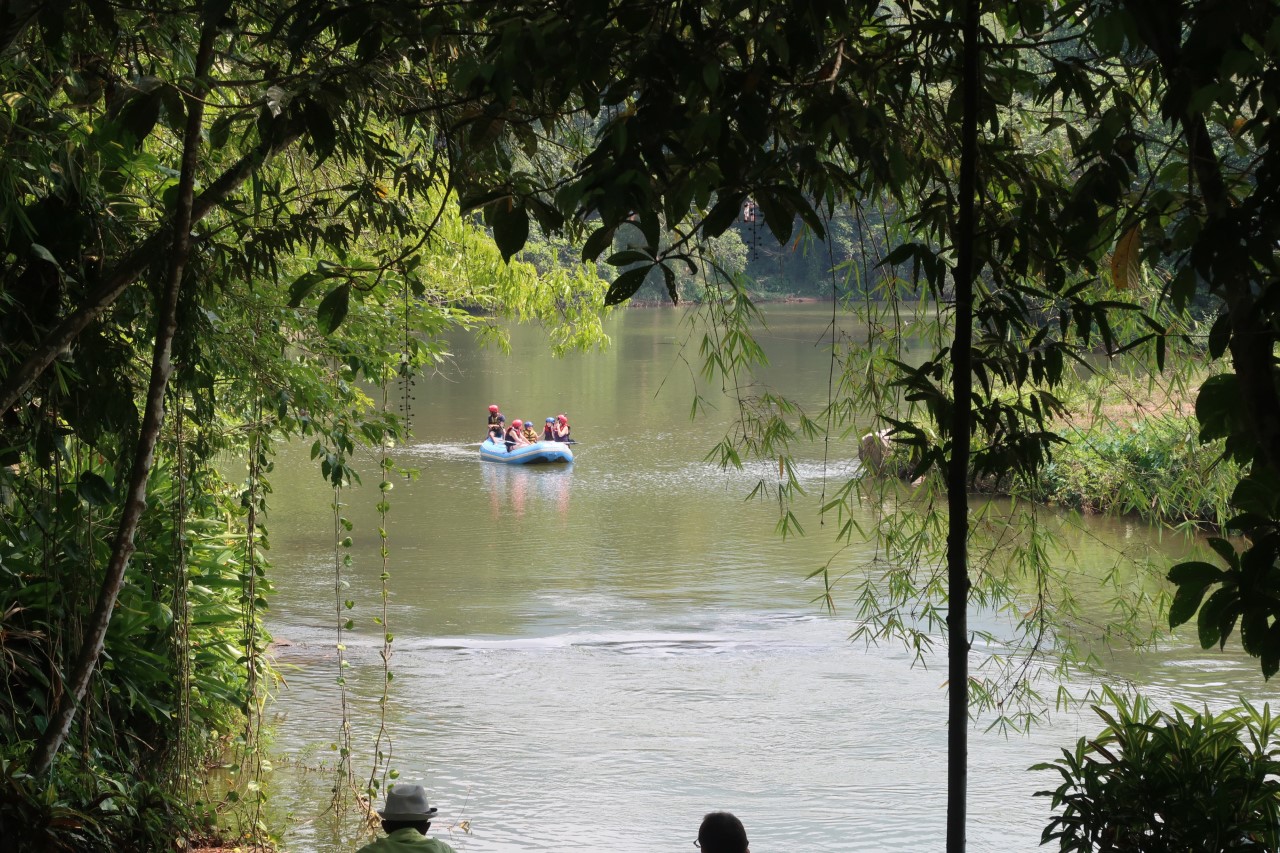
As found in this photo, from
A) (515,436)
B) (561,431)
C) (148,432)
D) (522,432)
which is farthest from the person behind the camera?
(522,432)

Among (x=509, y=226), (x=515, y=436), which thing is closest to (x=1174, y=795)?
(x=509, y=226)

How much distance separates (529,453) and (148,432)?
13.8 metres

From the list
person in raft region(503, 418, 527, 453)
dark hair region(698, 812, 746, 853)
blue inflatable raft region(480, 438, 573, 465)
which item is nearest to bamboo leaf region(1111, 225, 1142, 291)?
dark hair region(698, 812, 746, 853)

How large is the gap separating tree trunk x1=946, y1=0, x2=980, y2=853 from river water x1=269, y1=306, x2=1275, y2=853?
6.96ft

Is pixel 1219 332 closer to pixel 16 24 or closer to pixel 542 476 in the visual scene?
pixel 16 24

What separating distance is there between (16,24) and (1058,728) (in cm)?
699

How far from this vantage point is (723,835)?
3125mm

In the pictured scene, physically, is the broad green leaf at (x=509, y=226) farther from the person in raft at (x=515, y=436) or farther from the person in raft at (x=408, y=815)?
the person in raft at (x=515, y=436)

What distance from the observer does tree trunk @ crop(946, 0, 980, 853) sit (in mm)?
1900

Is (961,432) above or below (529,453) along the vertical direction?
above

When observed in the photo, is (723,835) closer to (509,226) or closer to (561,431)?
(509,226)

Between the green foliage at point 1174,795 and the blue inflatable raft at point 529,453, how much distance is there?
13560 millimetres

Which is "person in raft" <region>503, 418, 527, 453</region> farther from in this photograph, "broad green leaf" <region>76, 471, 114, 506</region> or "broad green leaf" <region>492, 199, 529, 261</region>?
"broad green leaf" <region>492, 199, 529, 261</region>

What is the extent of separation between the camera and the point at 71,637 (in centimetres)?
411
